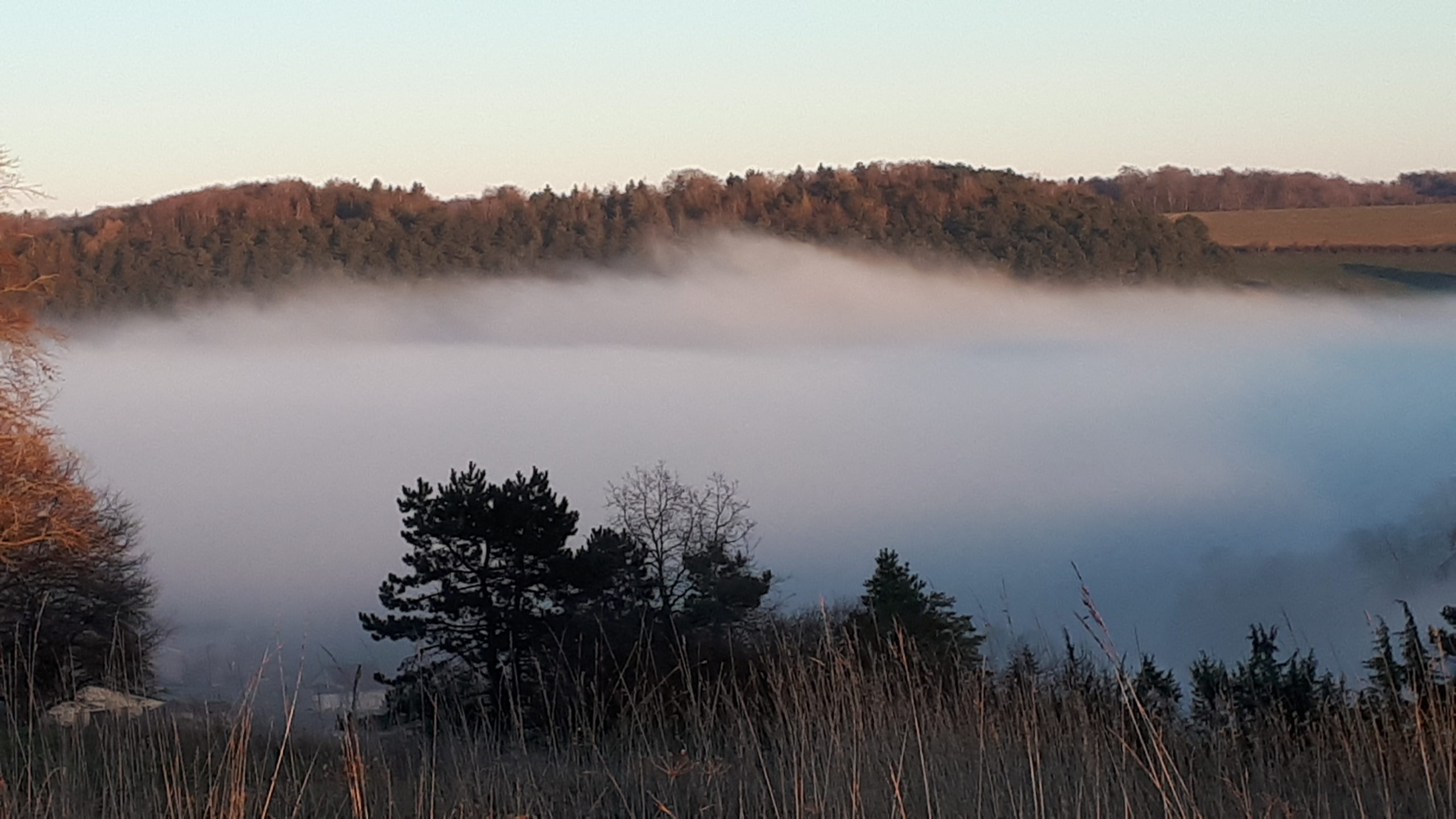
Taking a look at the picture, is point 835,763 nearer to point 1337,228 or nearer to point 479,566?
point 479,566

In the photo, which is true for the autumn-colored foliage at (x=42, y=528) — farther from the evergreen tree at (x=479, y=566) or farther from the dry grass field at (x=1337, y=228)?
the dry grass field at (x=1337, y=228)

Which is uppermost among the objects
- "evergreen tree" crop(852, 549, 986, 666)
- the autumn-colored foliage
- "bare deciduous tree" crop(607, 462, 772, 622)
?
the autumn-colored foliage

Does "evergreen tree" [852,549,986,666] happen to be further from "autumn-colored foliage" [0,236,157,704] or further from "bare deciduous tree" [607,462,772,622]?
"autumn-colored foliage" [0,236,157,704]

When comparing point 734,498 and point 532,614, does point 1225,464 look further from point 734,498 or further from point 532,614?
point 532,614

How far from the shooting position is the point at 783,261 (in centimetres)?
14612

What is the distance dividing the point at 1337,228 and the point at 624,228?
204 ft

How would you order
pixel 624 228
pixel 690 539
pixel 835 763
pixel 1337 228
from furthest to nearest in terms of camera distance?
pixel 624 228 < pixel 1337 228 < pixel 690 539 < pixel 835 763

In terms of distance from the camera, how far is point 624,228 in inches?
4766

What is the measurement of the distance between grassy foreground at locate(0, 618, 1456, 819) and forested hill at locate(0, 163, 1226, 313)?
88.7 meters

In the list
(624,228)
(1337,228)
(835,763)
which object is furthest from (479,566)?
(624,228)

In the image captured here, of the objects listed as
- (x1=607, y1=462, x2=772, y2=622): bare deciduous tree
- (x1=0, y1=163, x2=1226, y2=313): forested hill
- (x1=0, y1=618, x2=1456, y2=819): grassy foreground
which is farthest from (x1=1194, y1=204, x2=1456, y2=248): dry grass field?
(x1=0, y1=618, x2=1456, y2=819): grassy foreground

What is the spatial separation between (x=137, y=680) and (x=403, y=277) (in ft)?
400

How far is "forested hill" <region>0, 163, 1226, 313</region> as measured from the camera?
10012cm

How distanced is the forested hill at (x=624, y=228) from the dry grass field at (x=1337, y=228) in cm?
889
